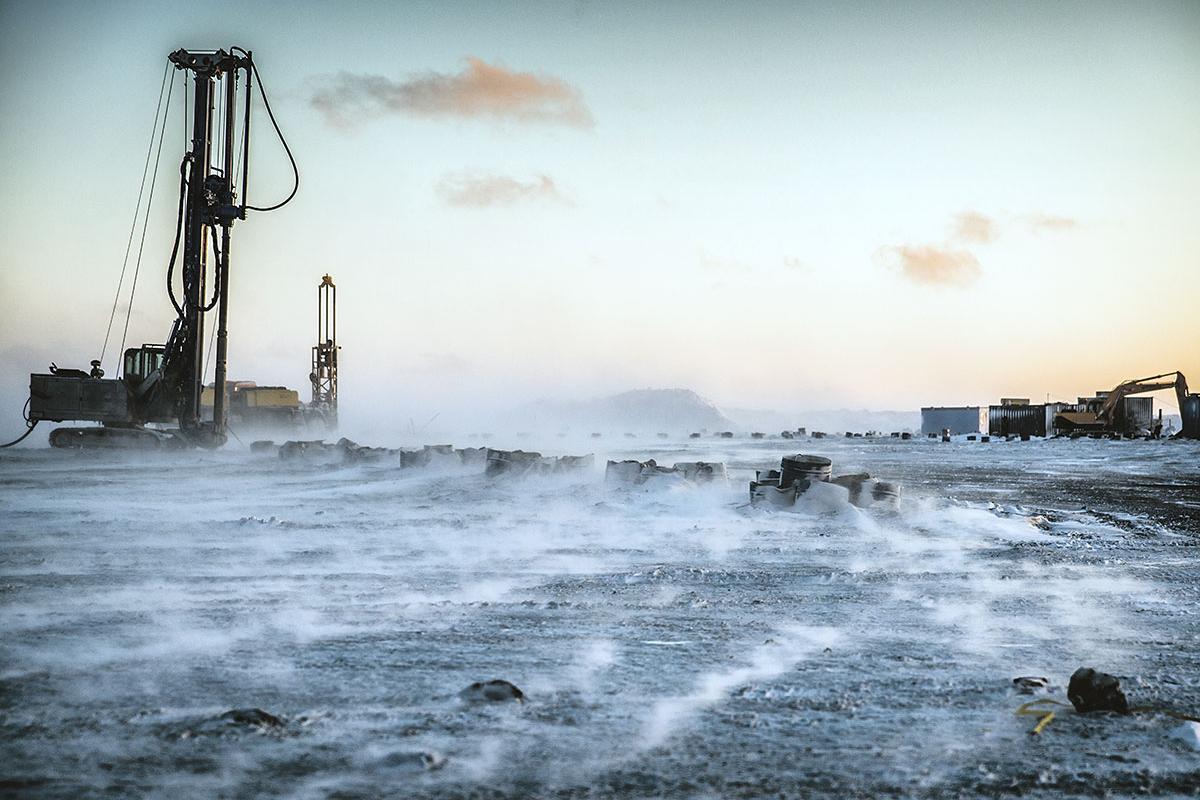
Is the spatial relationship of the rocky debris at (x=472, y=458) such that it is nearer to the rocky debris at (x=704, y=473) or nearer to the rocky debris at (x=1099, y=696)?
the rocky debris at (x=704, y=473)

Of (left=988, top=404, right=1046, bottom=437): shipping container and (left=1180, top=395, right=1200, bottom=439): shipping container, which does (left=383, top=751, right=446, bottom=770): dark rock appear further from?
(left=988, top=404, right=1046, bottom=437): shipping container

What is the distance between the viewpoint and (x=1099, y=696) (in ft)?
9.09

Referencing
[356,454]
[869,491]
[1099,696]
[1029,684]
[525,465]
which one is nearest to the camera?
[1099,696]

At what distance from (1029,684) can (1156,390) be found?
4550cm

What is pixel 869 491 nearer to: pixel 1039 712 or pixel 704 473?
pixel 704 473

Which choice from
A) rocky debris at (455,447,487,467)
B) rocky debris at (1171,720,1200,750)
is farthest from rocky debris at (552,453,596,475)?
rocky debris at (1171,720,1200,750)

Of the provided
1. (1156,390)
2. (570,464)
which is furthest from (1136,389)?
(570,464)

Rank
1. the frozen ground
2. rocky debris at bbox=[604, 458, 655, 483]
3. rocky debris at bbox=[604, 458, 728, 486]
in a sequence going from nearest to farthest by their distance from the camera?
the frozen ground, rocky debris at bbox=[604, 458, 728, 486], rocky debris at bbox=[604, 458, 655, 483]

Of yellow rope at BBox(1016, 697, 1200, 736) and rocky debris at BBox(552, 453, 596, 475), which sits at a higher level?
rocky debris at BBox(552, 453, 596, 475)

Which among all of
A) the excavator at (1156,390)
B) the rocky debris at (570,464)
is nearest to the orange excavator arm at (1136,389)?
the excavator at (1156,390)

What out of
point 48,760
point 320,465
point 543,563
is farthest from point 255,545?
point 320,465

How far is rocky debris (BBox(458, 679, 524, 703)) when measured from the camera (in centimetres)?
287

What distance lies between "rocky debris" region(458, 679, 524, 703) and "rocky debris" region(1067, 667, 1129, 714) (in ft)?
6.80

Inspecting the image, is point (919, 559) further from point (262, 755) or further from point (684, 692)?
point (262, 755)
